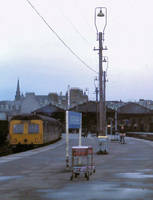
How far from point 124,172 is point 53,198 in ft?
16.1

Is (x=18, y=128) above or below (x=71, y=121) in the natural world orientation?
above

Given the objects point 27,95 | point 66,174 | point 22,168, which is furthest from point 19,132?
point 27,95

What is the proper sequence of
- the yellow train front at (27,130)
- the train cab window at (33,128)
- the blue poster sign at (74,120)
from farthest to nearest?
the train cab window at (33,128) → the yellow train front at (27,130) → the blue poster sign at (74,120)

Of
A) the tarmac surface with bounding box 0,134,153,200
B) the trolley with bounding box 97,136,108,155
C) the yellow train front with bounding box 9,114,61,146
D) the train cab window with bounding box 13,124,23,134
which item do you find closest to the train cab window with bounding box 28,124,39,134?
the yellow train front with bounding box 9,114,61,146

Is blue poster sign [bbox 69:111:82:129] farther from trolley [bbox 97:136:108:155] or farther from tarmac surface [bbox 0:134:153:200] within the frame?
trolley [bbox 97:136:108:155]

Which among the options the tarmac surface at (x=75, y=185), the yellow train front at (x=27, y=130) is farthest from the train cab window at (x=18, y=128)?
the tarmac surface at (x=75, y=185)

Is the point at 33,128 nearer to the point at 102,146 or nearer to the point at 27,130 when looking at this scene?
the point at 27,130

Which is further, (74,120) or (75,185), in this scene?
(74,120)

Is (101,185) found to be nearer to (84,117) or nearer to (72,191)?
(72,191)

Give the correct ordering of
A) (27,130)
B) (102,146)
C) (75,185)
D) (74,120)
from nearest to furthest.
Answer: (75,185), (74,120), (102,146), (27,130)

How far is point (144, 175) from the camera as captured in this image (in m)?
12.3

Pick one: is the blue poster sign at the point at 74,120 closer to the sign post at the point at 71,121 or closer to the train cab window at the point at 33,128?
the sign post at the point at 71,121

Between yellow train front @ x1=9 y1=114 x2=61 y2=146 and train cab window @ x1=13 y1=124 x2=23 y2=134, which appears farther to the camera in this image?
train cab window @ x1=13 y1=124 x2=23 y2=134

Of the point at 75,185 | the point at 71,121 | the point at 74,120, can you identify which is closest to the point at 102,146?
the point at 74,120
